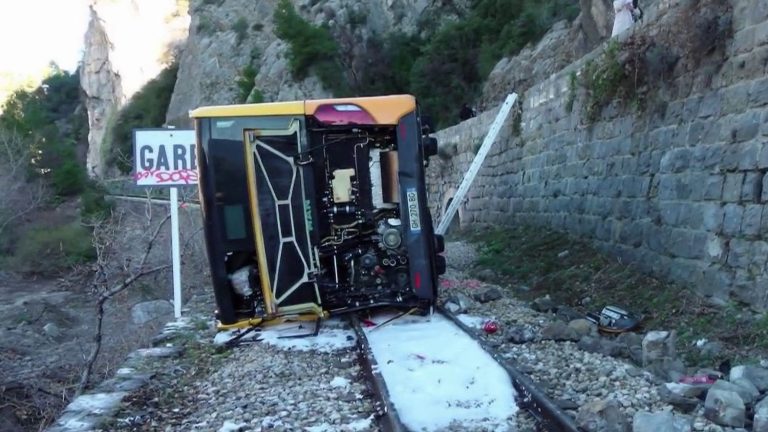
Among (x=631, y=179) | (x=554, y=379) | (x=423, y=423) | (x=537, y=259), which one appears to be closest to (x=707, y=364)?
(x=554, y=379)

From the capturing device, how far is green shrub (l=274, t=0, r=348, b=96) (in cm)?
4588

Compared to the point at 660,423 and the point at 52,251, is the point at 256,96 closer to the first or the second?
the point at 52,251

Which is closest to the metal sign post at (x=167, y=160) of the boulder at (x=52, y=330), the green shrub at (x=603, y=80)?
the green shrub at (x=603, y=80)

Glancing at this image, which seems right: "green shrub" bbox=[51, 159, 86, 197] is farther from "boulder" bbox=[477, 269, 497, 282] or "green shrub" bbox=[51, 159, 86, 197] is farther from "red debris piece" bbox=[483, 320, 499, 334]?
"red debris piece" bbox=[483, 320, 499, 334]

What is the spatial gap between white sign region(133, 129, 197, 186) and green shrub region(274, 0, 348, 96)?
36.6 meters

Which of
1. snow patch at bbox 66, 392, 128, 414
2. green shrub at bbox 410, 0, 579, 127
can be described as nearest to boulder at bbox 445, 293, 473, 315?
snow patch at bbox 66, 392, 128, 414

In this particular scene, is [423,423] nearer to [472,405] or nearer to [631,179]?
[472,405]

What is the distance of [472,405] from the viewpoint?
193 inches

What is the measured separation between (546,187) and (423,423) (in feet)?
30.4

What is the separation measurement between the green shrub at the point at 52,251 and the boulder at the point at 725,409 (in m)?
28.0

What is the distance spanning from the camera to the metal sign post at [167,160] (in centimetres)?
892

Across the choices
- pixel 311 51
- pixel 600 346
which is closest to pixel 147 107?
pixel 311 51

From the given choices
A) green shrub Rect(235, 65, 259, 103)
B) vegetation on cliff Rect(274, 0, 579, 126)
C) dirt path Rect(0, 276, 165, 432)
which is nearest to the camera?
dirt path Rect(0, 276, 165, 432)

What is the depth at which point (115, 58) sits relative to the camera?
72.9 metres
